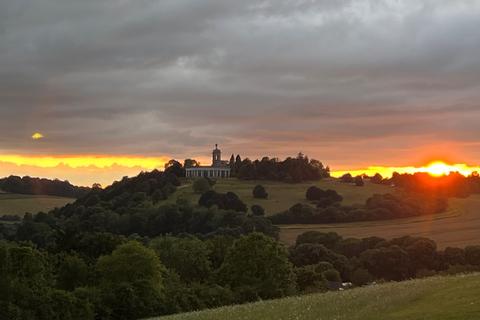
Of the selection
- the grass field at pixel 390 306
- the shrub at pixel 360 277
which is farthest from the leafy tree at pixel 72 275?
the shrub at pixel 360 277

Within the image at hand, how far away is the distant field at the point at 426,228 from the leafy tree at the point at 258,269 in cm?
5935

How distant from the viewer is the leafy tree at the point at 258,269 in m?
78.7

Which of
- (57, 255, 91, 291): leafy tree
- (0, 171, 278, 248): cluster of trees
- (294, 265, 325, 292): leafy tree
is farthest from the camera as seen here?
(0, 171, 278, 248): cluster of trees

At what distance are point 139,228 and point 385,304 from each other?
13481 cm

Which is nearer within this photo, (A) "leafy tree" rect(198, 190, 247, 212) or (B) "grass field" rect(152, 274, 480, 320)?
(B) "grass field" rect(152, 274, 480, 320)

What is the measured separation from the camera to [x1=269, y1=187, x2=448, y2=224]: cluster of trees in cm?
16825

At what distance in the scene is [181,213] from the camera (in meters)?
168

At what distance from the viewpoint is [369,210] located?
171 meters

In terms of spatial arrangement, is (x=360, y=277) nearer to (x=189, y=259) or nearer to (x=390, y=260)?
(x=390, y=260)

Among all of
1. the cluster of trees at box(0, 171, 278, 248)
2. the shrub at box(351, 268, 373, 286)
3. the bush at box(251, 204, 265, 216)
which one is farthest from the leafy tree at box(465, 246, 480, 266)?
the bush at box(251, 204, 265, 216)

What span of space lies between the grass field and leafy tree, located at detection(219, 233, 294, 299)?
3867 centimetres

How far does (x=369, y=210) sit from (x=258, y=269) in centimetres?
9446

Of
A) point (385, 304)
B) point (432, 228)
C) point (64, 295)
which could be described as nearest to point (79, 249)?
point (64, 295)

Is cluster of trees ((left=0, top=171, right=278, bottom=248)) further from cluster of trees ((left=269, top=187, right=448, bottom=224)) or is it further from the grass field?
the grass field
